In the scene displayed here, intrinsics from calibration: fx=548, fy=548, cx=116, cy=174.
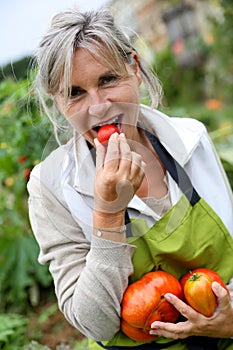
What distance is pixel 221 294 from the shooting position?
1.46 metres

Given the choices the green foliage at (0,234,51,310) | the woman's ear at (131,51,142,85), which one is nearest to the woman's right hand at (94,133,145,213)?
the woman's ear at (131,51,142,85)

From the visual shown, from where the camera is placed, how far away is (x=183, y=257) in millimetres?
1601

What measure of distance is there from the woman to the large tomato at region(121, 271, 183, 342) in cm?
3

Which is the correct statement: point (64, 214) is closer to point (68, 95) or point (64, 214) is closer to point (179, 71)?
point (68, 95)

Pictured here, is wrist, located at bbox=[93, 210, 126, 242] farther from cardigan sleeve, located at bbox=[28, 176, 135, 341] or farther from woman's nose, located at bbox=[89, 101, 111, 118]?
woman's nose, located at bbox=[89, 101, 111, 118]

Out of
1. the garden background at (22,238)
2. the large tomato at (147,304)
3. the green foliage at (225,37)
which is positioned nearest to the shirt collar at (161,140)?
the large tomato at (147,304)

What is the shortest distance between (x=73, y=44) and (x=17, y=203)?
187 centimetres

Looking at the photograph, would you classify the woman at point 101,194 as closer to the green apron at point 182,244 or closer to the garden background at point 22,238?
the green apron at point 182,244

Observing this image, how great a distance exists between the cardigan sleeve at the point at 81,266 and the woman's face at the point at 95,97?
0.22 m

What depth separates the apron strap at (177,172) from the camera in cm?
166

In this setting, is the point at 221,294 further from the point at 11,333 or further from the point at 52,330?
the point at 52,330

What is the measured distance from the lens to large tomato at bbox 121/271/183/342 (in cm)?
148

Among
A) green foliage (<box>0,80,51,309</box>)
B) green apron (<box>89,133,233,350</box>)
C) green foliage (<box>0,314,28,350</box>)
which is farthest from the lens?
green foliage (<box>0,80,51,309</box>)

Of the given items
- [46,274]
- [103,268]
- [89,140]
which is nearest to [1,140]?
[46,274]
